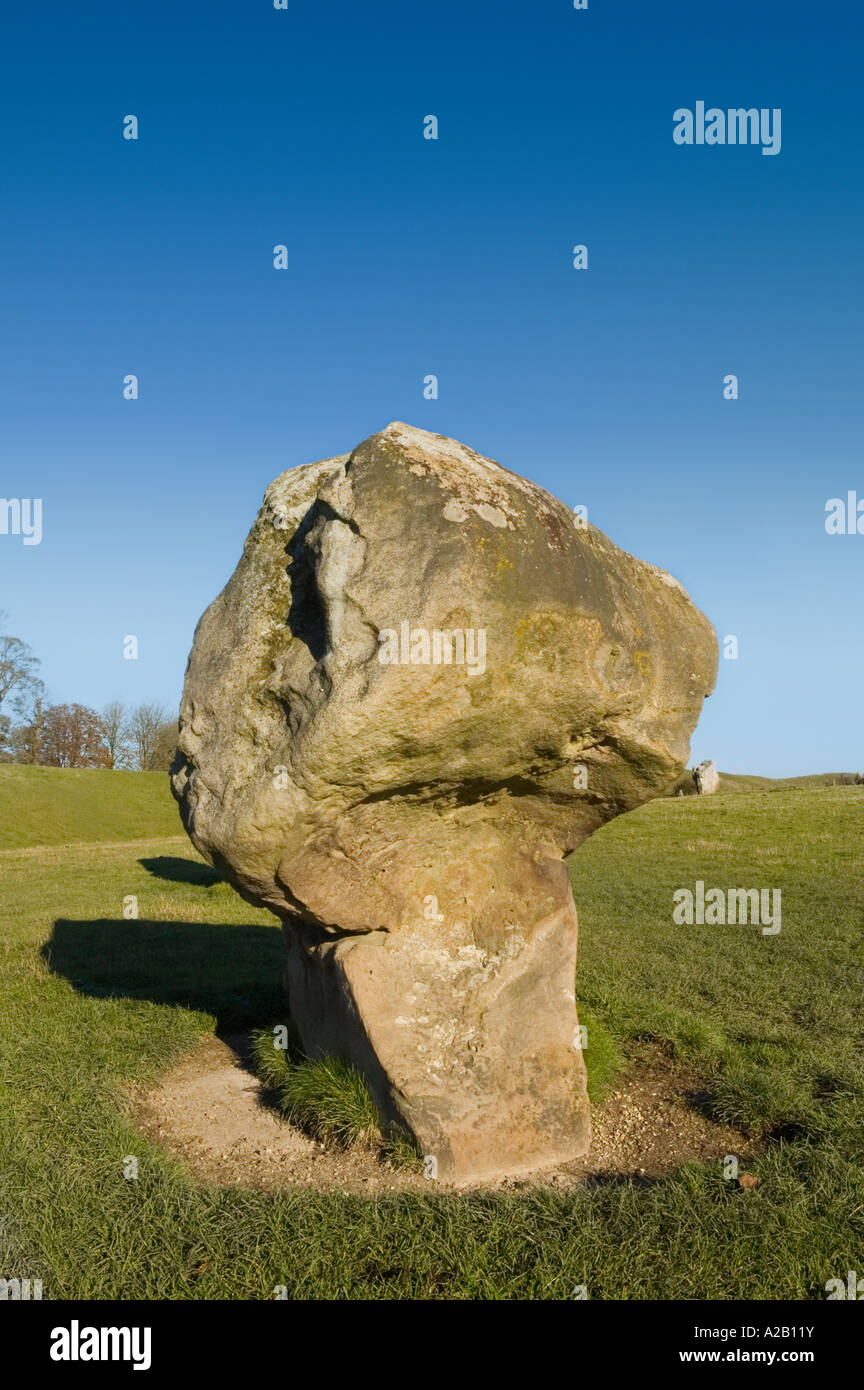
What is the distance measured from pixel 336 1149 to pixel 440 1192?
2.96 feet

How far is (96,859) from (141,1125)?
22340 millimetres

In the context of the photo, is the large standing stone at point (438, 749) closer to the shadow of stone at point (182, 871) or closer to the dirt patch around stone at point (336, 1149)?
the dirt patch around stone at point (336, 1149)

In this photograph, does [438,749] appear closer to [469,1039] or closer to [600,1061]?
[469,1039]

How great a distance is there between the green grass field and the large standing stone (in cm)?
98

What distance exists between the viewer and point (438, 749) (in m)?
5.82

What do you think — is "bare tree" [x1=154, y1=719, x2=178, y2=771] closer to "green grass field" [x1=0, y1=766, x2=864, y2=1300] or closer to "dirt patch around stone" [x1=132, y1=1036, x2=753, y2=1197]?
"green grass field" [x1=0, y1=766, x2=864, y2=1300]

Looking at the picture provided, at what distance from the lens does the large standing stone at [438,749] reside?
5656 mm

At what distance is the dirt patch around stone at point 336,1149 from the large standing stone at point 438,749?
34cm

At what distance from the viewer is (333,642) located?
5.68m

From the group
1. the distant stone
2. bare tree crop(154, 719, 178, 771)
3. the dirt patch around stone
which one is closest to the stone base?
the dirt patch around stone

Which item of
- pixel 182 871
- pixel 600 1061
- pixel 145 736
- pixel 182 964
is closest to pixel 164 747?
pixel 145 736

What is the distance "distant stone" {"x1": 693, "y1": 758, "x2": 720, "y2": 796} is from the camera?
41.4 meters
